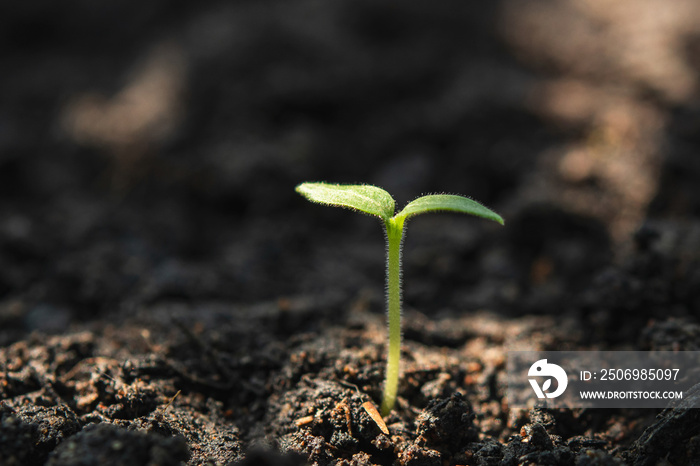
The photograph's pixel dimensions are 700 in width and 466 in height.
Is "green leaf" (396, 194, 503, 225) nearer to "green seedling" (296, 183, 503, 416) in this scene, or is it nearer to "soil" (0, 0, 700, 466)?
"green seedling" (296, 183, 503, 416)

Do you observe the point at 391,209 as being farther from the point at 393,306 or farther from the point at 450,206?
the point at 393,306

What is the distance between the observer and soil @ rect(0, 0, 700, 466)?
1.82m

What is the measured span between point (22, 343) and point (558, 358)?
2.22 meters

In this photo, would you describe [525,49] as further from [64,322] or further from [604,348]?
[64,322]

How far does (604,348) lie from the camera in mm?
2236

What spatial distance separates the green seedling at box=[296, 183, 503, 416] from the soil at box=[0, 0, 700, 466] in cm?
19

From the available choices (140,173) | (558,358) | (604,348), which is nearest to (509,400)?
(558,358)

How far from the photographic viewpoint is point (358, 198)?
Answer: 1650mm

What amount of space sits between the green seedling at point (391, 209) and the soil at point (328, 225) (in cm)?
19
